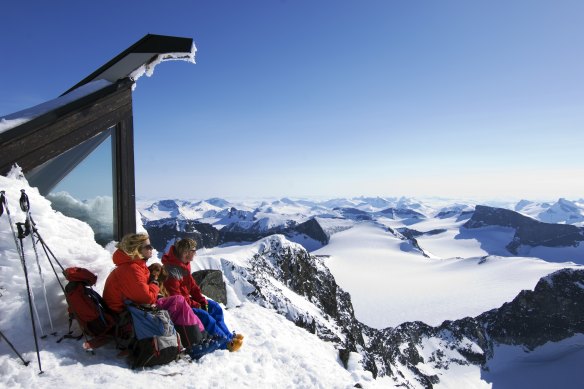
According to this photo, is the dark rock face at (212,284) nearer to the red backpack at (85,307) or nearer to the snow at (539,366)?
the red backpack at (85,307)

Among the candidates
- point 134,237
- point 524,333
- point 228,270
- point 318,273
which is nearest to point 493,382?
point 524,333

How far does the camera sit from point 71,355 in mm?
5691

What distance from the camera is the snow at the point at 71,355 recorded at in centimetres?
522

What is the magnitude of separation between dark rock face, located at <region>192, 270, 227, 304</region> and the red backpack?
28.7ft

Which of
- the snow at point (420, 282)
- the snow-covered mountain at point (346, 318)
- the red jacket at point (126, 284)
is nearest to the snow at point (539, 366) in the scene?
the snow-covered mountain at point (346, 318)

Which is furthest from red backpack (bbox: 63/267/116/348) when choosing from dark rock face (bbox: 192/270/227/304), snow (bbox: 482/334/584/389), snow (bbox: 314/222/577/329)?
snow (bbox: 314/222/577/329)

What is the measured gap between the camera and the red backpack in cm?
609

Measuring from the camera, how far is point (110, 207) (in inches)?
388

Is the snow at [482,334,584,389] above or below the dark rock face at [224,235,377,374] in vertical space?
below

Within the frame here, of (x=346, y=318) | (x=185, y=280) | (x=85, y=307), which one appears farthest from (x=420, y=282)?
(x=85, y=307)

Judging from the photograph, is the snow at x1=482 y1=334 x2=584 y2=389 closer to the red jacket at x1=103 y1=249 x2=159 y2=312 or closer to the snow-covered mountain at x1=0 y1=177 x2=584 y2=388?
the snow-covered mountain at x1=0 y1=177 x2=584 y2=388

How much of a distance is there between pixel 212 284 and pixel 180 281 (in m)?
7.17

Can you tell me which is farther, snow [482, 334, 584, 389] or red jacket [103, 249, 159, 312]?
snow [482, 334, 584, 389]

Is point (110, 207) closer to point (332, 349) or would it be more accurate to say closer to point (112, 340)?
point (112, 340)
